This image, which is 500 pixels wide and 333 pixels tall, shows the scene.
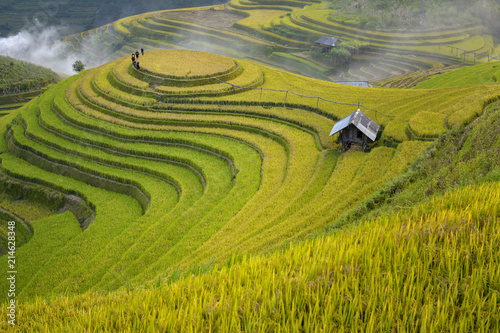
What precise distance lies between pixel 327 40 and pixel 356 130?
34.9 m

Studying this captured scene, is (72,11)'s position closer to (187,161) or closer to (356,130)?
(187,161)

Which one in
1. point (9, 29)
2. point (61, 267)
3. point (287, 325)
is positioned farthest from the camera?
point (9, 29)

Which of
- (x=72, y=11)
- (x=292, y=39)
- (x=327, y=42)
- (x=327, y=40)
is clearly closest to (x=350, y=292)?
(x=327, y=42)

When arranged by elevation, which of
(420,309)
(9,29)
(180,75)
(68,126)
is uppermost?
(9,29)

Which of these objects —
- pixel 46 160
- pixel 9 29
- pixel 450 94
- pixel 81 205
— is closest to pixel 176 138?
pixel 81 205

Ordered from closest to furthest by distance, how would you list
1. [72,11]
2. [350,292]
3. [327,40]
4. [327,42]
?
1. [350,292]
2. [327,42]
3. [327,40]
4. [72,11]

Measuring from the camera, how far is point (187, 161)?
17422 millimetres

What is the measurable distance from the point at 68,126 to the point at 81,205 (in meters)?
7.04

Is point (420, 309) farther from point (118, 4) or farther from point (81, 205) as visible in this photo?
point (118, 4)

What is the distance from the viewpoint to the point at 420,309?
2.80m

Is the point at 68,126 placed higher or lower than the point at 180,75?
lower

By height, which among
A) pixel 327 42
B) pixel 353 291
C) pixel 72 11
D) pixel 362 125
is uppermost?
pixel 72 11

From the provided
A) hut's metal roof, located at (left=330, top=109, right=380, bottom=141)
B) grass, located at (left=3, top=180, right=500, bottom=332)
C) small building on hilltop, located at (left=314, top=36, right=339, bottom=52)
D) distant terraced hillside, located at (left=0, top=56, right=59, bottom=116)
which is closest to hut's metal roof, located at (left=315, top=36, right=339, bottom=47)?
small building on hilltop, located at (left=314, top=36, right=339, bottom=52)

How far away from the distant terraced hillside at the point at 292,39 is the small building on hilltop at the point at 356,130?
73.1 ft
